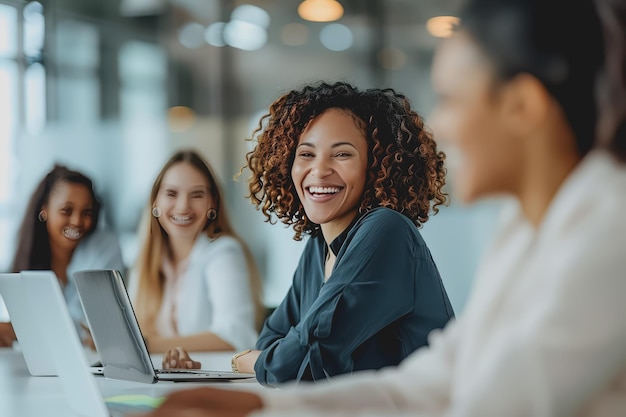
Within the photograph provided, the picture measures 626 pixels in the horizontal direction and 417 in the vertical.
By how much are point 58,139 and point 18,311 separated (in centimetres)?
477

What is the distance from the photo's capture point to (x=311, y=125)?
89.6 inches

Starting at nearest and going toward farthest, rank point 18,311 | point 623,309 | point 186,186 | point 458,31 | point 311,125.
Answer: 1. point 623,309
2. point 458,31
3. point 18,311
4. point 311,125
5. point 186,186

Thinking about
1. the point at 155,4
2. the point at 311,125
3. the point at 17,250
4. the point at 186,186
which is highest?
the point at 155,4

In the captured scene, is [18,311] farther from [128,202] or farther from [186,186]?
[128,202]

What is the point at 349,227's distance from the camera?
224cm

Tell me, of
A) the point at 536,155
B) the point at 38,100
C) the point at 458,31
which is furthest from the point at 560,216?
the point at 38,100

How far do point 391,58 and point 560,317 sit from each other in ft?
17.2

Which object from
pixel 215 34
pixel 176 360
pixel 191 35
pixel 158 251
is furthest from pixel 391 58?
pixel 176 360

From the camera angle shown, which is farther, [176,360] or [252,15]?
[252,15]

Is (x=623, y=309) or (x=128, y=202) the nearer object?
(x=623, y=309)

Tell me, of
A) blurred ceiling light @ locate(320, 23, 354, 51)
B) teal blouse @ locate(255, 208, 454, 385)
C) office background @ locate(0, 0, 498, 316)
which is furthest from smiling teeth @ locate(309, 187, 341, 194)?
blurred ceiling light @ locate(320, 23, 354, 51)

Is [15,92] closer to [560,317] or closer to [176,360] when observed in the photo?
[176,360]

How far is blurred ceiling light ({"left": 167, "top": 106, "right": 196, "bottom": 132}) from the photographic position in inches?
251

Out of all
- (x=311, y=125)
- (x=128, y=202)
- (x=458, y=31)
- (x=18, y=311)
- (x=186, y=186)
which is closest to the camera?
(x=458, y=31)
